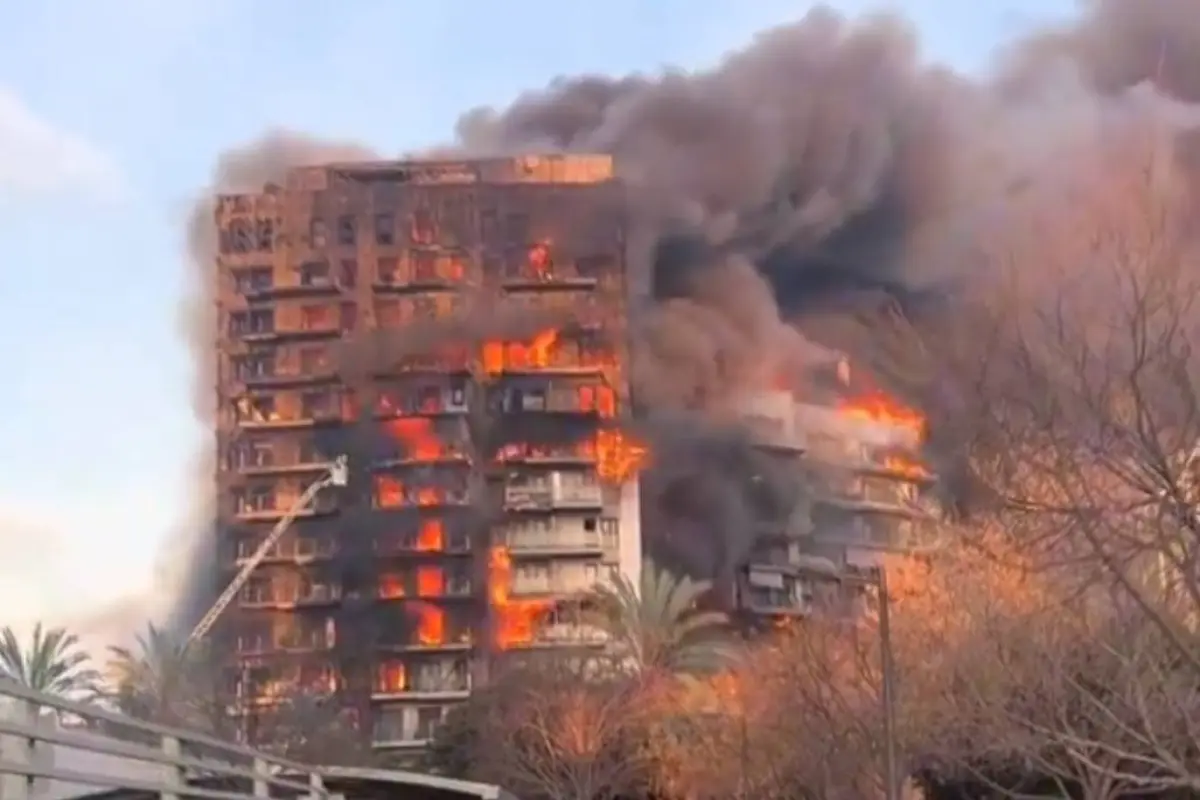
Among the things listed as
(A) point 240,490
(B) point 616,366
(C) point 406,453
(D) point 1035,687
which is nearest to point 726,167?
(B) point 616,366

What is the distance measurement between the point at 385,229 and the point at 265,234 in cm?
690

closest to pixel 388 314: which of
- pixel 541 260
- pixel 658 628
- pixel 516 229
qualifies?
pixel 516 229

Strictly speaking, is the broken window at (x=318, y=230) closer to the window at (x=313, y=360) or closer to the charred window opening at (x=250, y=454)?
the window at (x=313, y=360)

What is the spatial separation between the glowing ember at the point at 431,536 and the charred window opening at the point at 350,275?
46.4 ft

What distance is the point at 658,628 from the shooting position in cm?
6950

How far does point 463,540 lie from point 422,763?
16.8 metres

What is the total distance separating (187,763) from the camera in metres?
8.96

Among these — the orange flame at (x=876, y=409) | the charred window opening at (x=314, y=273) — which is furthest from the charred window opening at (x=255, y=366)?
the orange flame at (x=876, y=409)

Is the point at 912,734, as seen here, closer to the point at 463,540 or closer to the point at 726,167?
the point at 463,540

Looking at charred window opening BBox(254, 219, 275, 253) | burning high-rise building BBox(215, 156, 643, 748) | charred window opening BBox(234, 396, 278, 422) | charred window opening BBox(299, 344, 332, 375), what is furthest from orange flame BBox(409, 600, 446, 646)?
charred window opening BBox(254, 219, 275, 253)

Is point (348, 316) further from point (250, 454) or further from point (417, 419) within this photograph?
point (250, 454)

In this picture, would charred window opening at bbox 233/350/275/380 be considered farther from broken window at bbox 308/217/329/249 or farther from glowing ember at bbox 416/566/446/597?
glowing ember at bbox 416/566/446/597

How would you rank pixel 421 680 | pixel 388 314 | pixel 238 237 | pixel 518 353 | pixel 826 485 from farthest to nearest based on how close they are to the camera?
pixel 238 237 → pixel 826 485 → pixel 388 314 → pixel 518 353 → pixel 421 680

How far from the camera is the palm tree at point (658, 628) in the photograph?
68.1 metres
